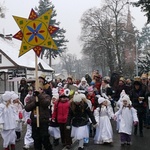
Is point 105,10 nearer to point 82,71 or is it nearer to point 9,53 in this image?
point 9,53

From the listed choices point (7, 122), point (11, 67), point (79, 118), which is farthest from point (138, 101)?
point (11, 67)

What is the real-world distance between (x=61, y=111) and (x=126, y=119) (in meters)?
1.93

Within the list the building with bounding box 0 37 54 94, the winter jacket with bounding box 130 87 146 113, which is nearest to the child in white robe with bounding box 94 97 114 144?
the winter jacket with bounding box 130 87 146 113

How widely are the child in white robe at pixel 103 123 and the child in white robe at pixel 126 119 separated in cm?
32

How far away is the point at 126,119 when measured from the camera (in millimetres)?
10469

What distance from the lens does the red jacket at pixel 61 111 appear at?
33.2 ft

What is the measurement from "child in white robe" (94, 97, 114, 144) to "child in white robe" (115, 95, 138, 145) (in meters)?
0.32

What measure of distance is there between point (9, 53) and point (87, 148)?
33.7m

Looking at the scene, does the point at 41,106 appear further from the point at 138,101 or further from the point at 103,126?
the point at 138,101

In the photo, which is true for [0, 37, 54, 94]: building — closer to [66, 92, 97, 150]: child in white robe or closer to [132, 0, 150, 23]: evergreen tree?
[132, 0, 150, 23]: evergreen tree

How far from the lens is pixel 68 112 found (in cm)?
955

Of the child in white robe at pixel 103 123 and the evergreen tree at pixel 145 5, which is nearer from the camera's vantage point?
the child in white robe at pixel 103 123

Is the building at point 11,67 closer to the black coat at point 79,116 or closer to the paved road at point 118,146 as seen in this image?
the paved road at point 118,146

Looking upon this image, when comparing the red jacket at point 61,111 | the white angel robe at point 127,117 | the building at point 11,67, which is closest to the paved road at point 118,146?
the white angel robe at point 127,117
